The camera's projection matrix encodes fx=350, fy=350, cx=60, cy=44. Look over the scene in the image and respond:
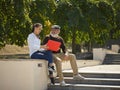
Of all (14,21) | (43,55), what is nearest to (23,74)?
(43,55)

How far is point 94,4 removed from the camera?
121ft

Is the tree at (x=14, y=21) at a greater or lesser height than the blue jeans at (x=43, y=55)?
greater

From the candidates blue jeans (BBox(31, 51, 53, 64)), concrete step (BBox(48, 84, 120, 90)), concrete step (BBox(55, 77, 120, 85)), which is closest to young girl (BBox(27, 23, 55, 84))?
blue jeans (BBox(31, 51, 53, 64))

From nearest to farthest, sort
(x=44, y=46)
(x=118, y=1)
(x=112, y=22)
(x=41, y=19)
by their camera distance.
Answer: (x=44, y=46), (x=41, y=19), (x=112, y=22), (x=118, y=1)

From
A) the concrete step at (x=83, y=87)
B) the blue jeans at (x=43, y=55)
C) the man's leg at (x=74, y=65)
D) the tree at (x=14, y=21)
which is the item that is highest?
the tree at (x=14, y=21)

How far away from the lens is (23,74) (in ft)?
33.3

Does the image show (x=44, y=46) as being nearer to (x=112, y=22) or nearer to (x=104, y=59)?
(x=104, y=59)

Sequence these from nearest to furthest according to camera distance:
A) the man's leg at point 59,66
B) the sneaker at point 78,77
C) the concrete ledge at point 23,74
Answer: the concrete ledge at point 23,74 → the man's leg at point 59,66 → the sneaker at point 78,77

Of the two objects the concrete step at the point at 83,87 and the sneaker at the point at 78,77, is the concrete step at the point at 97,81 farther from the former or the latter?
the concrete step at the point at 83,87

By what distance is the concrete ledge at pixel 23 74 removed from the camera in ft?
33.1

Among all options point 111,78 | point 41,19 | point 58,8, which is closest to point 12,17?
point 41,19

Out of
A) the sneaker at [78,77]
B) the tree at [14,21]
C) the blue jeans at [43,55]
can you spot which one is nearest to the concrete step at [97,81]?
the sneaker at [78,77]

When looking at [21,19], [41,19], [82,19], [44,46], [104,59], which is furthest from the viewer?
[82,19]

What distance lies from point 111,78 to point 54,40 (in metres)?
2.24
